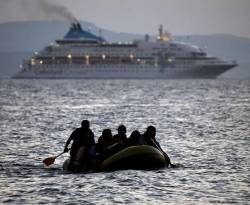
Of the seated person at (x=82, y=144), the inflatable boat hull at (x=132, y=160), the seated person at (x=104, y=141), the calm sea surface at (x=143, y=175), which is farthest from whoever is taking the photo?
the inflatable boat hull at (x=132, y=160)

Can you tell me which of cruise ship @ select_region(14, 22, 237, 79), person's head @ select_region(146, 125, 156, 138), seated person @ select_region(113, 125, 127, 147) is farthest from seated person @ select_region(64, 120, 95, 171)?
cruise ship @ select_region(14, 22, 237, 79)

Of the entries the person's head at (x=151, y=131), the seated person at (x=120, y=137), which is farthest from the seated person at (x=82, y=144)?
the person's head at (x=151, y=131)

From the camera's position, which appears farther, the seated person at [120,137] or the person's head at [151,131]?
the person's head at [151,131]

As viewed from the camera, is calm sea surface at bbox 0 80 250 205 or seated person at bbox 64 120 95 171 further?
seated person at bbox 64 120 95 171

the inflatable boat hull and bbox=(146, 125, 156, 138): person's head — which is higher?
bbox=(146, 125, 156, 138): person's head

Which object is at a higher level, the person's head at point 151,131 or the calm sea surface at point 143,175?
the person's head at point 151,131

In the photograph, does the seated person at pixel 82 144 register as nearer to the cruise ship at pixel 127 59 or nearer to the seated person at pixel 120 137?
the seated person at pixel 120 137

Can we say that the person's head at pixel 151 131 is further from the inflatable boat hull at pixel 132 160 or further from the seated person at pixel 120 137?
the seated person at pixel 120 137

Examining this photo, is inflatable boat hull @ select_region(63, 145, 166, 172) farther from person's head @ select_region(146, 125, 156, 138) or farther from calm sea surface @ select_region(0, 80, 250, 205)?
person's head @ select_region(146, 125, 156, 138)

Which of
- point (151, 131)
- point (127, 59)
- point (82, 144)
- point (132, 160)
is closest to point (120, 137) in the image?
point (132, 160)

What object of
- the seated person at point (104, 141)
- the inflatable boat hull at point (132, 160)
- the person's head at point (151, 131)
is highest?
the person's head at point (151, 131)

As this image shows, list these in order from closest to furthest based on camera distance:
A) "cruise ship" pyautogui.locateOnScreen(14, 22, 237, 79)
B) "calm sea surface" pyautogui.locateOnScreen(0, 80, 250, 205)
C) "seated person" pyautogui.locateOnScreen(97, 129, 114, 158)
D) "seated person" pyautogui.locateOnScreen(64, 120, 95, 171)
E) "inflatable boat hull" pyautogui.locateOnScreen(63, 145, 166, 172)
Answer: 1. "calm sea surface" pyautogui.locateOnScreen(0, 80, 250, 205)
2. "seated person" pyautogui.locateOnScreen(64, 120, 95, 171)
3. "seated person" pyautogui.locateOnScreen(97, 129, 114, 158)
4. "inflatable boat hull" pyautogui.locateOnScreen(63, 145, 166, 172)
5. "cruise ship" pyautogui.locateOnScreen(14, 22, 237, 79)

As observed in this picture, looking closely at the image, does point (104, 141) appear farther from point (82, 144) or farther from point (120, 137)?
point (82, 144)

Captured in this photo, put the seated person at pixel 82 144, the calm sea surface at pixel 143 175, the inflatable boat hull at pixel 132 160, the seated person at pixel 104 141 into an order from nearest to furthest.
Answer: the calm sea surface at pixel 143 175 → the seated person at pixel 82 144 → the seated person at pixel 104 141 → the inflatable boat hull at pixel 132 160
